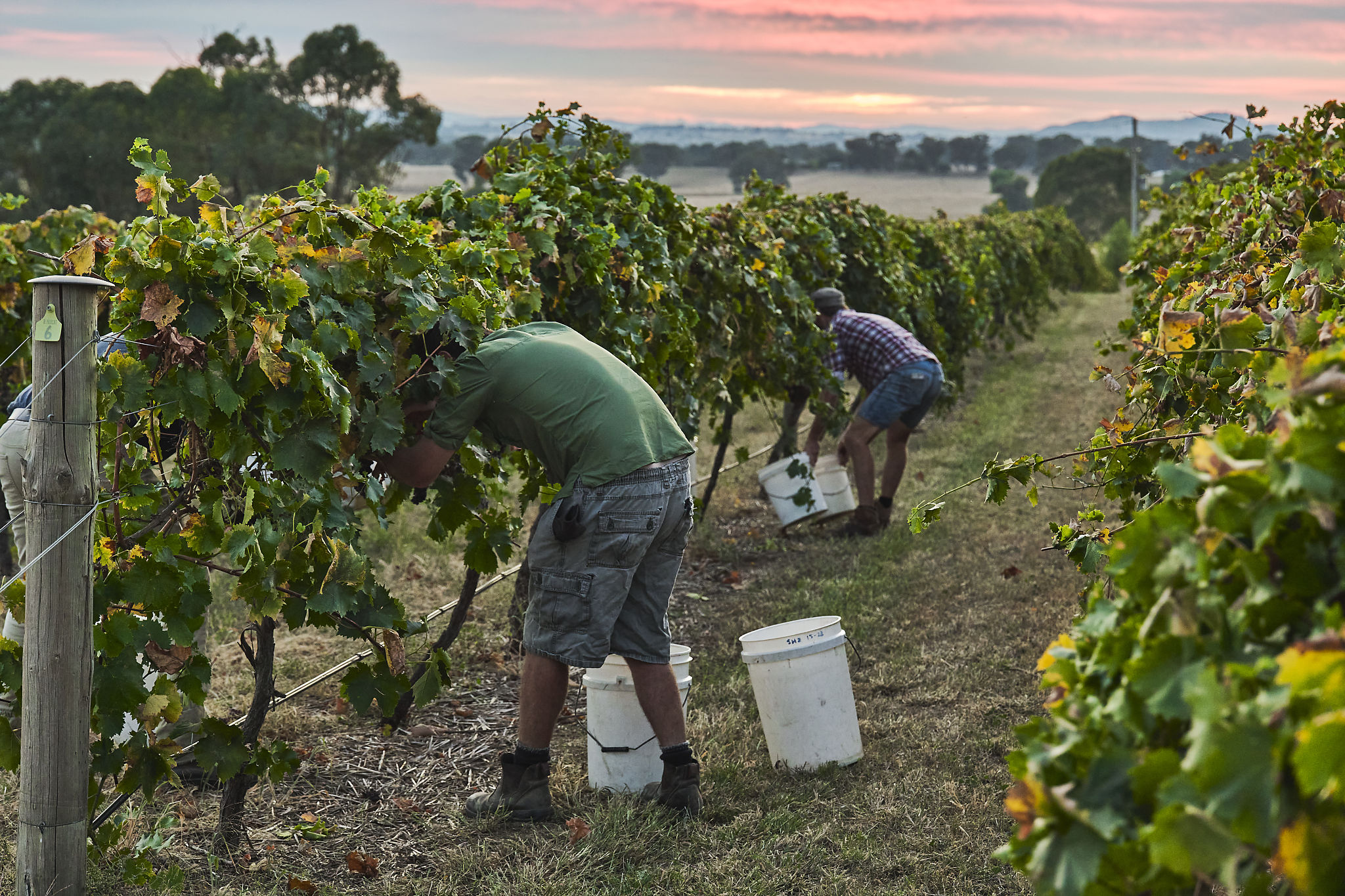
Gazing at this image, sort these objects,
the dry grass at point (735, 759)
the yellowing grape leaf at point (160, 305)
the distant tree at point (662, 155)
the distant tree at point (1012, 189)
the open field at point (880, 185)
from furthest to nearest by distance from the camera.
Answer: the distant tree at point (662, 155) → the distant tree at point (1012, 189) → the open field at point (880, 185) → the dry grass at point (735, 759) → the yellowing grape leaf at point (160, 305)

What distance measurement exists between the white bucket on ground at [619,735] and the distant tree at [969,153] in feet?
431

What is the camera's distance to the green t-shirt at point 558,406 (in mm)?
3275

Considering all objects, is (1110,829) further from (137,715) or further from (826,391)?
(826,391)

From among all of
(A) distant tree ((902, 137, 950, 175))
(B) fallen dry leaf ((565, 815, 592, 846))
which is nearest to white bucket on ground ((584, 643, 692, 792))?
(B) fallen dry leaf ((565, 815, 592, 846))

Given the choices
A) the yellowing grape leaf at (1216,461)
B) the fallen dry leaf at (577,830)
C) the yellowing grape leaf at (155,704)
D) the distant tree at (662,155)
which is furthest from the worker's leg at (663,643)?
the distant tree at (662,155)

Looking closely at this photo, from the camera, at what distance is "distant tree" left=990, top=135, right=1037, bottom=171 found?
479ft

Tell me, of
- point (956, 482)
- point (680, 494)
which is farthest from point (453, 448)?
point (956, 482)

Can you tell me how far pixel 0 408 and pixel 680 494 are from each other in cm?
475

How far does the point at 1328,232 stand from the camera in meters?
2.74

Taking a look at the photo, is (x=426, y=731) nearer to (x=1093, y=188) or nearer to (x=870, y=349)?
(x=870, y=349)

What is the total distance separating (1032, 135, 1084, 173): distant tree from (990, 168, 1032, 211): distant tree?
35.7 meters

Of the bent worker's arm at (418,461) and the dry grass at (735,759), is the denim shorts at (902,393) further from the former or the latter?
the bent worker's arm at (418,461)

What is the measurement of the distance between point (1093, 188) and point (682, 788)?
257ft

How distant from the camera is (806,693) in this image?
3873 millimetres
